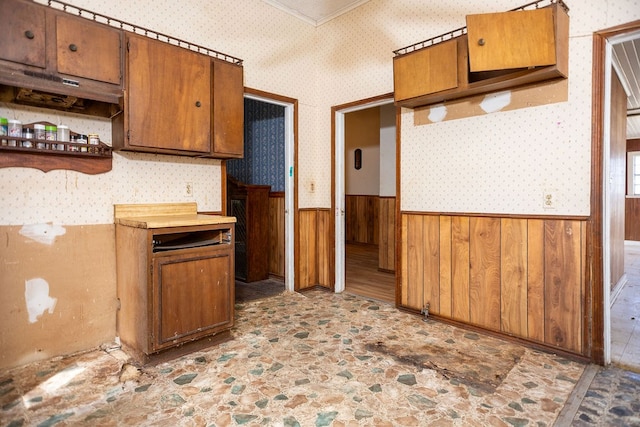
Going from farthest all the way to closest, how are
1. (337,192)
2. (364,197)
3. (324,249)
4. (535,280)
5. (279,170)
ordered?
(364,197), (279,170), (324,249), (337,192), (535,280)

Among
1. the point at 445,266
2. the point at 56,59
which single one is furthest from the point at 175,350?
the point at 445,266

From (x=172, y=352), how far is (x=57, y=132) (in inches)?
63.3

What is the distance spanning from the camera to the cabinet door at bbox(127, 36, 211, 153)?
2324 millimetres

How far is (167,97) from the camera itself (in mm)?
2461

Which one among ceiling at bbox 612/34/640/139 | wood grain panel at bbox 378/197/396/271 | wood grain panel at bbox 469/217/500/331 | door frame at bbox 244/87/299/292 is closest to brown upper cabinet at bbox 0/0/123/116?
door frame at bbox 244/87/299/292

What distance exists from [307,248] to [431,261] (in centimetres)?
149

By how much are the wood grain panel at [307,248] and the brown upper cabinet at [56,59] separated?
88.1 inches

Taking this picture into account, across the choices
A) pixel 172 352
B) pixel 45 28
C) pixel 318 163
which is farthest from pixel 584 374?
pixel 45 28

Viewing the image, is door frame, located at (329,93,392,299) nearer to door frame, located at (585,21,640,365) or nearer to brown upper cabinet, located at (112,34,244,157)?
brown upper cabinet, located at (112,34,244,157)

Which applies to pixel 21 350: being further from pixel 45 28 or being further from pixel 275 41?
pixel 275 41

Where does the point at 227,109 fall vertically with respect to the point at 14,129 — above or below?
above

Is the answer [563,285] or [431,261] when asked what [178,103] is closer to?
[431,261]

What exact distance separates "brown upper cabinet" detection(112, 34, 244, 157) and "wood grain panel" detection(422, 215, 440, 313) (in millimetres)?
1785

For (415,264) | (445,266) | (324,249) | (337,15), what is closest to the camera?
(445,266)
